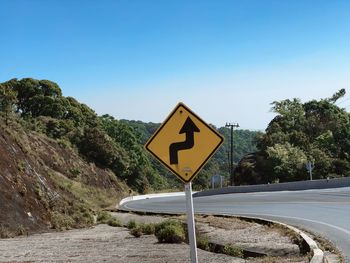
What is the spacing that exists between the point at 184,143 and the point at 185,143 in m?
0.01

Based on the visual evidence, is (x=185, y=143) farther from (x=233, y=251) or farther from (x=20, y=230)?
(x=20, y=230)

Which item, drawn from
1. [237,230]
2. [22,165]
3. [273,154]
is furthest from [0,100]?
[237,230]

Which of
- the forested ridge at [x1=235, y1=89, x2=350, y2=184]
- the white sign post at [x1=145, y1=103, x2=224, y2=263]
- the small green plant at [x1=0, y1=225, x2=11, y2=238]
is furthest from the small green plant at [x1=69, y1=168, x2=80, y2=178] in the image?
the white sign post at [x1=145, y1=103, x2=224, y2=263]

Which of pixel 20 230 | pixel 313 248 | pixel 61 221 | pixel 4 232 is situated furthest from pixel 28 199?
pixel 313 248

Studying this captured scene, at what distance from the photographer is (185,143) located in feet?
21.8

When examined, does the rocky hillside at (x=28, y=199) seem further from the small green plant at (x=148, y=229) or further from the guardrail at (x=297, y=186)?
the guardrail at (x=297, y=186)

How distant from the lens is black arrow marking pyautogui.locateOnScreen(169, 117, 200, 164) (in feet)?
21.7

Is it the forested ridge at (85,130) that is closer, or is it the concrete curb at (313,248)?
the concrete curb at (313,248)

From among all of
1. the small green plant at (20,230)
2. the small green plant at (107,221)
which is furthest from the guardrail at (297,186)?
the small green plant at (20,230)

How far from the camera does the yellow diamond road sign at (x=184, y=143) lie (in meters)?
6.60

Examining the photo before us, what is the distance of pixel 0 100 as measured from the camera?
163ft

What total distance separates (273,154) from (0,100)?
33312 mm

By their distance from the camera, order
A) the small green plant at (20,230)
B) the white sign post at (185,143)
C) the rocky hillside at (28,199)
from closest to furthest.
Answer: the white sign post at (185,143), the small green plant at (20,230), the rocky hillside at (28,199)

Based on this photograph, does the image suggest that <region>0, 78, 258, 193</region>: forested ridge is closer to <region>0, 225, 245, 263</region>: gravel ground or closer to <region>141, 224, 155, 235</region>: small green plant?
<region>141, 224, 155, 235</region>: small green plant
